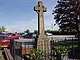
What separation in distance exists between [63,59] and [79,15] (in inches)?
945

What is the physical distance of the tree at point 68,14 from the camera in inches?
1395

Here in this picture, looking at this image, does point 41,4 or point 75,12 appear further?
point 75,12

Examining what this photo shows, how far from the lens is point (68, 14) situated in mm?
37094

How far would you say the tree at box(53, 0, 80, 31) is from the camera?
3544cm

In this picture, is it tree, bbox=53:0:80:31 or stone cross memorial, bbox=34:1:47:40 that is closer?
Result: stone cross memorial, bbox=34:1:47:40

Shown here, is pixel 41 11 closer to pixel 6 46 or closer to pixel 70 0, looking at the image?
pixel 6 46

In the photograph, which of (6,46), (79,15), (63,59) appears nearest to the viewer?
(63,59)

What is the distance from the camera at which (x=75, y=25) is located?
36.3 meters

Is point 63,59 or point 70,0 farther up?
point 70,0

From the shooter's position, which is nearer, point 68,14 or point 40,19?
point 40,19

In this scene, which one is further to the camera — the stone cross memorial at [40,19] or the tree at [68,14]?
the tree at [68,14]

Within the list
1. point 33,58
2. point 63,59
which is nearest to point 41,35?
point 63,59

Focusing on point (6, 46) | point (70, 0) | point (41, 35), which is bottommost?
point (6, 46)

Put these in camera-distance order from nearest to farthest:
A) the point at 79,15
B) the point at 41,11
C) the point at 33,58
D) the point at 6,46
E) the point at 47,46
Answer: the point at 33,58, the point at 47,46, the point at 41,11, the point at 6,46, the point at 79,15
